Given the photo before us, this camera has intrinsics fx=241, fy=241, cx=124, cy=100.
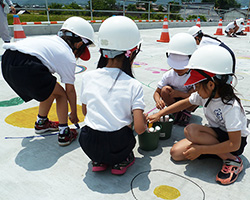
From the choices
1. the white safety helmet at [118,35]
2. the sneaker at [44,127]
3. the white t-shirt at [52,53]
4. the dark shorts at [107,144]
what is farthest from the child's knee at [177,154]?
the sneaker at [44,127]

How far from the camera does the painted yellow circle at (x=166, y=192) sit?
5.39 ft

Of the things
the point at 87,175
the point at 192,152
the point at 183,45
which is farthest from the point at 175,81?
the point at 87,175

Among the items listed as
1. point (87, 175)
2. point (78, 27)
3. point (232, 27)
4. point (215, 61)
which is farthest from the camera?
point (232, 27)

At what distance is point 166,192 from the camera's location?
1.68 m

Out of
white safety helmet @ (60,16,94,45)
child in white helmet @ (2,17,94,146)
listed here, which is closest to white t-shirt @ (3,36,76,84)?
child in white helmet @ (2,17,94,146)

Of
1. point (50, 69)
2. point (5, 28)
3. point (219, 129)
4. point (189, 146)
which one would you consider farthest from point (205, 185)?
point (5, 28)

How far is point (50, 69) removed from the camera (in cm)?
218

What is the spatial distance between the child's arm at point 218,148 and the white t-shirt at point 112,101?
0.54 meters

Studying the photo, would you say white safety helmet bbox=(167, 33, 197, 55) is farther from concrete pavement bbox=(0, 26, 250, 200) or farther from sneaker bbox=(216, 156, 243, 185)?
sneaker bbox=(216, 156, 243, 185)

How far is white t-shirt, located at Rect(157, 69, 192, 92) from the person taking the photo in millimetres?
2680

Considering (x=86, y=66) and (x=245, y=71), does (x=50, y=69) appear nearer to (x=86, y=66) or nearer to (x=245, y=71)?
(x=86, y=66)

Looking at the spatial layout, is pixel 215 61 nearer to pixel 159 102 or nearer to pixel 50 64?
pixel 159 102

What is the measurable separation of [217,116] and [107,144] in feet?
2.87

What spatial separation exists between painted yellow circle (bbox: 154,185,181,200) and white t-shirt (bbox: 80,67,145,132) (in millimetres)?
516
